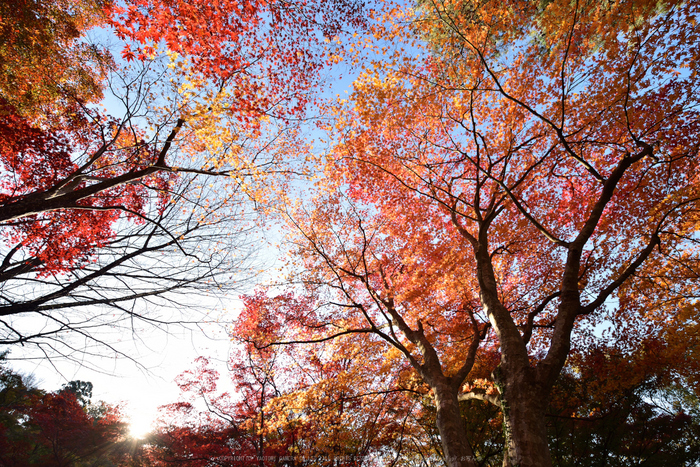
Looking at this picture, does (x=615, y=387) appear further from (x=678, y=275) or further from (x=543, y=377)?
(x=543, y=377)

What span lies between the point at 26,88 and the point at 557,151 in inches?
499

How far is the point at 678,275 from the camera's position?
694 centimetres

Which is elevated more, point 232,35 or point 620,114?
point 232,35

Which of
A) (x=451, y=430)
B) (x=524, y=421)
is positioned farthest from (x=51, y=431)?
(x=524, y=421)

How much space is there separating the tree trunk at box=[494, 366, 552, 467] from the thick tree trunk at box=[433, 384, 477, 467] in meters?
1.03

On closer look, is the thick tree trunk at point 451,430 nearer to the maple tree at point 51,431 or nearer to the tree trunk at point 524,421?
the tree trunk at point 524,421

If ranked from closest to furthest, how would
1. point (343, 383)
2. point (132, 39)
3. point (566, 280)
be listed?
point (566, 280), point (132, 39), point (343, 383)

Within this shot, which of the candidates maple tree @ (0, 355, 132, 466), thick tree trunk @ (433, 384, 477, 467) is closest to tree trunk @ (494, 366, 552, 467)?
thick tree trunk @ (433, 384, 477, 467)

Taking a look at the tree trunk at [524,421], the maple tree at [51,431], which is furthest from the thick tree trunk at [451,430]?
the maple tree at [51,431]

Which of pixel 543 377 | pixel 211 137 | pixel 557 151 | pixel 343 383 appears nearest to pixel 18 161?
pixel 211 137

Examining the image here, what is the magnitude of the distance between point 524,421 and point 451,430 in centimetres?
166

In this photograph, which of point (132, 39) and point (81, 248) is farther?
point (81, 248)

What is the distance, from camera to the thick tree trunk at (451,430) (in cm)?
432

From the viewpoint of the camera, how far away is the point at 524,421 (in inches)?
132
